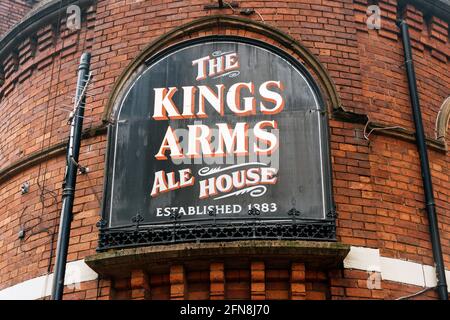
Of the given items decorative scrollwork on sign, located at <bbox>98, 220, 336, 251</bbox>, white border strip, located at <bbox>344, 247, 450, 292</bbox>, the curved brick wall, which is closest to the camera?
decorative scrollwork on sign, located at <bbox>98, 220, 336, 251</bbox>

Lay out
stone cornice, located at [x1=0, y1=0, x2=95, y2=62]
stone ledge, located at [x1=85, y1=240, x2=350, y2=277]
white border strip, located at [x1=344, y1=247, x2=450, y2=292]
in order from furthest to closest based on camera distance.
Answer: stone cornice, located at [x1=0, y1=0, x2=95, y2=62]
white border strip, located at [x1=344, y1=247, x2=450, y2=292]
stone ledge, located at [x1=85, y1=240, x2=350, y2=277]

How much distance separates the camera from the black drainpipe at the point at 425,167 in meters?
7.81

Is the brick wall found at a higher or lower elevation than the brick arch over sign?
higher

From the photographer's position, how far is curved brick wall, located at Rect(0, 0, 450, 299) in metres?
7.73

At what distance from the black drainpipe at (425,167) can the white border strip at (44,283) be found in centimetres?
400

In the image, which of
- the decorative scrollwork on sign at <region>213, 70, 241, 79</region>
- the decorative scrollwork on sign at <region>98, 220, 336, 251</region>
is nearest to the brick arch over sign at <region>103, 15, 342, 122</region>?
the decorative scrollwork on sign at <region>213, 70, 241, 79</region>

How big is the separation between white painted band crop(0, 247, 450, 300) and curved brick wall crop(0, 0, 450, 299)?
0.29 ft

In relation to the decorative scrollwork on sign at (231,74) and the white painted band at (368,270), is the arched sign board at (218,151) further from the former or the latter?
the white painted band at (368,270)

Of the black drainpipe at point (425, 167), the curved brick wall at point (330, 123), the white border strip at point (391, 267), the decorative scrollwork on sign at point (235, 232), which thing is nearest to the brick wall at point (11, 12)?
the curved brick wall at point (330, 123)

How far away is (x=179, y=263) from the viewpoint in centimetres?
735

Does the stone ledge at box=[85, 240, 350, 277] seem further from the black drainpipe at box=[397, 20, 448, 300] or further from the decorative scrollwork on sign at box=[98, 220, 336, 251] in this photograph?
the black drainpipe at box=[397, 20, 448, 300]

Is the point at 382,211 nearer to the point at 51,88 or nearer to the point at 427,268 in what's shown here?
the point at 427,268

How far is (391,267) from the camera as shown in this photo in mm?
7672

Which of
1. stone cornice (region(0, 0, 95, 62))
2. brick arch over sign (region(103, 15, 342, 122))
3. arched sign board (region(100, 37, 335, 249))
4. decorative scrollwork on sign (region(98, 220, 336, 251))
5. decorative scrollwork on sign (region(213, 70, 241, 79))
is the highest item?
stone cornice (region(0, 0, 95, 62))
